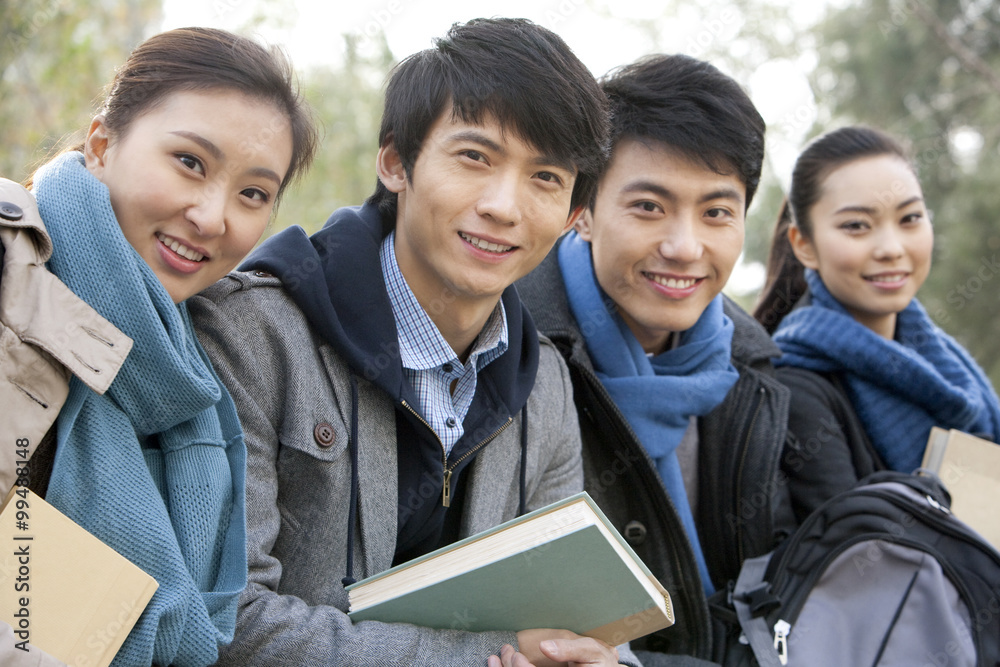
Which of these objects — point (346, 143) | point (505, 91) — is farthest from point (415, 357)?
point (346, 143)

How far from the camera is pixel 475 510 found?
2.05 metres

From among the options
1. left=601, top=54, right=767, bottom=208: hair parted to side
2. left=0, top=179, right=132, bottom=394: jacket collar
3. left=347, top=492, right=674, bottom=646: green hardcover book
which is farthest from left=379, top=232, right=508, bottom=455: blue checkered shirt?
left=601, top=54, right=767, bottom=208: hair parted to side

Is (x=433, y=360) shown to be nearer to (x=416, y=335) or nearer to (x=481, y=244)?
(x=416, y=335)

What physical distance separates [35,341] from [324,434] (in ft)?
2.14

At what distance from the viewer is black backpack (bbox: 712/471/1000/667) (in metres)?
2.28

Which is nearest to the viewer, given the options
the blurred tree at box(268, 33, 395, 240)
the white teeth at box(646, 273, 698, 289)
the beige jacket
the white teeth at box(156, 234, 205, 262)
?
the beige jacket

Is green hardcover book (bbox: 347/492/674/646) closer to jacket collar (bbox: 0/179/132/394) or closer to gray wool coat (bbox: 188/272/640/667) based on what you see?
Answer: gray wool coat (bbox: 188/272/640/667)

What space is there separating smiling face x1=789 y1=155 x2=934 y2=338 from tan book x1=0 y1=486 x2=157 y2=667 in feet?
8.62

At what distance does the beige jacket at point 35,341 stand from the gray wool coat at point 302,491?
1.29 feet

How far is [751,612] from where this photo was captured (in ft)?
7.77

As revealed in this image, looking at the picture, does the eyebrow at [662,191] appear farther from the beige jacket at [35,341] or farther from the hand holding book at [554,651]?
the beige jacket at [35,341]

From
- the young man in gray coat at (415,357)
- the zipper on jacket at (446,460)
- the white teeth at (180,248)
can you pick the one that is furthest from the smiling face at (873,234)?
the white teeth at (180,248)

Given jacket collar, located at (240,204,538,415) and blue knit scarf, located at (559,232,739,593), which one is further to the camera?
blue knit scarf, located at (559,232,739,593)

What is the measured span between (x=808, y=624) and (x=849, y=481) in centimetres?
63
